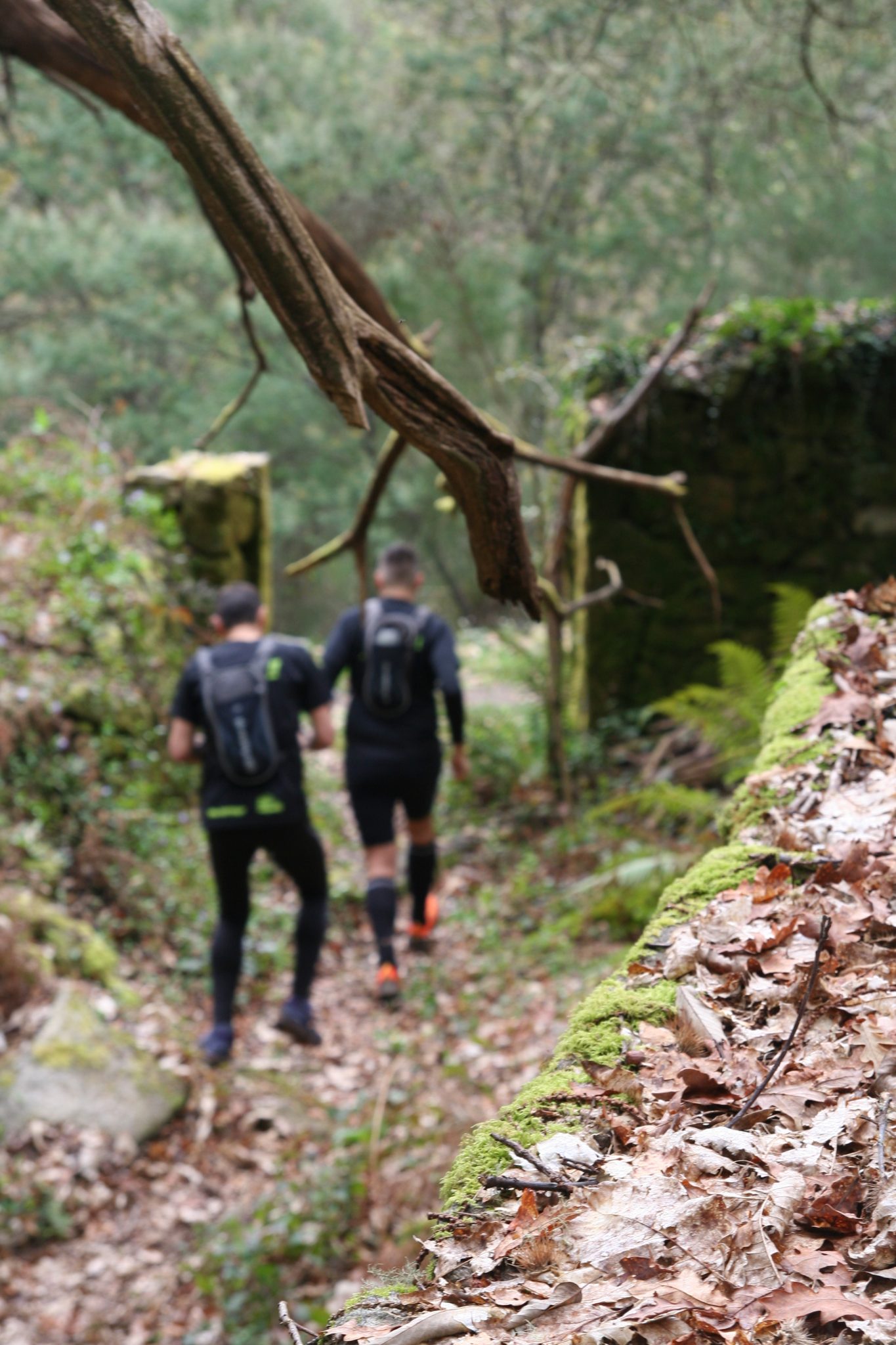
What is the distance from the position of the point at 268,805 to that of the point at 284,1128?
147 centimetres

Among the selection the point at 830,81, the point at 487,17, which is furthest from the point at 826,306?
the point at 487,17

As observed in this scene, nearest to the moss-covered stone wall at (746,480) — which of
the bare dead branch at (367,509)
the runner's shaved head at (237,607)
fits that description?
the runner's shaved head at (237,607)

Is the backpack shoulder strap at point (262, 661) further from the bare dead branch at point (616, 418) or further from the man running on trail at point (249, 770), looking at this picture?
the bare dead branch at point (616, 418)

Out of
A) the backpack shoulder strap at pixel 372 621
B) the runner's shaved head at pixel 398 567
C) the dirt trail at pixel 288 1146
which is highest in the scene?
the runner's shaved head at pixel 398 567

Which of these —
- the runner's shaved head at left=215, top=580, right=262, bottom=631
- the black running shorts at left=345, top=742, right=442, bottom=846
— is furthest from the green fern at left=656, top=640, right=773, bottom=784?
the runner's shaved head at left=215, top=580, right=262, bottom=631

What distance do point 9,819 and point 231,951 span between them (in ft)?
5.65

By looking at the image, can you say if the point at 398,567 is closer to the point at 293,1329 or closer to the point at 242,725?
the point at 242,725

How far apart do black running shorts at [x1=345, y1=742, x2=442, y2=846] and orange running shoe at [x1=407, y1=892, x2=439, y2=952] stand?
0.75 meters

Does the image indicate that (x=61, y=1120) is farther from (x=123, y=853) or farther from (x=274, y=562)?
(x=274, y=562)

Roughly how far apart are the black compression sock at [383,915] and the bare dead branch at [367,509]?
2.24 meters

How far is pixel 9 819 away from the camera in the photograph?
5441 mm

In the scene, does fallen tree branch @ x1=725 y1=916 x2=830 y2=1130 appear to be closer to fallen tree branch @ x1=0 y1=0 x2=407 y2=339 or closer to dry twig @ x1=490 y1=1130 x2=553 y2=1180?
dry twig @ x1=490 y1=1130 x2=553 y2=1180

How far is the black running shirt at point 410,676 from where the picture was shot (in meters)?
5.02

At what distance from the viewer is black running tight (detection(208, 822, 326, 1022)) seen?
4.47 metres
